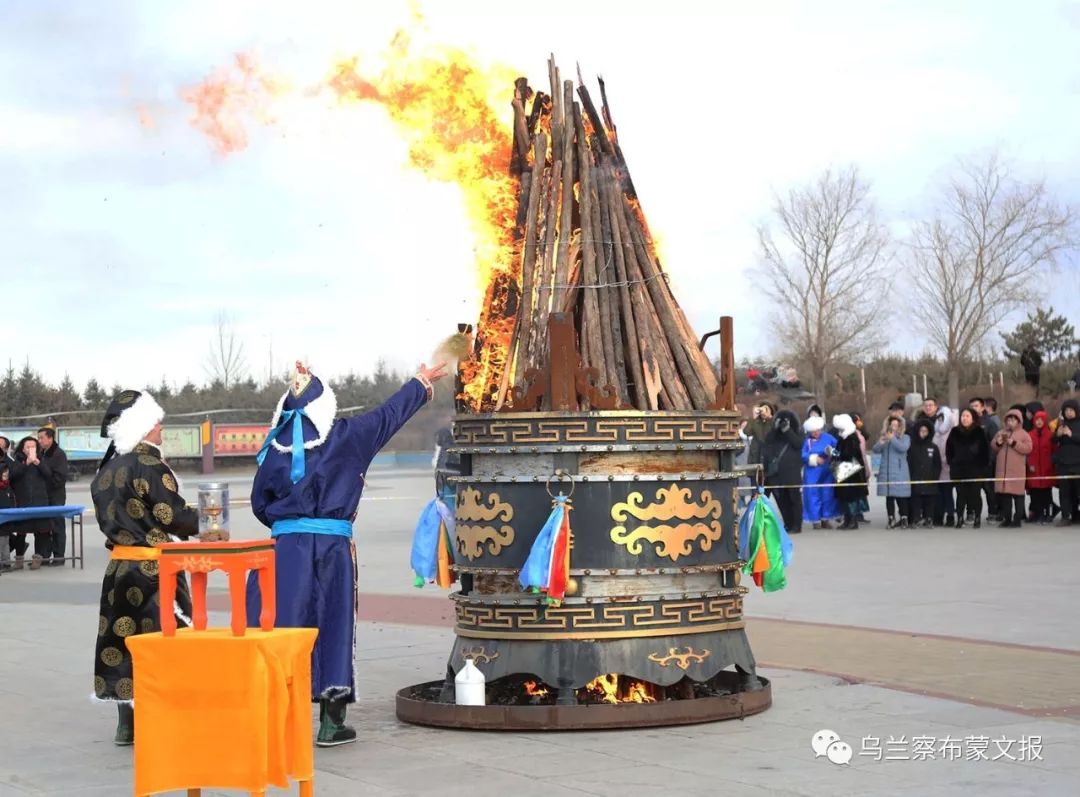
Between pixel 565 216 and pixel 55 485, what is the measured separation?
549 inches

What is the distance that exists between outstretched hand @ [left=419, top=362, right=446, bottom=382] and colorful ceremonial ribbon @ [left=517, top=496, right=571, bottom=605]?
0.93m

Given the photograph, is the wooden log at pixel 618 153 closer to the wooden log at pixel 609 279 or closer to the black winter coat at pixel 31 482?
the wooden log at pixel 609 279

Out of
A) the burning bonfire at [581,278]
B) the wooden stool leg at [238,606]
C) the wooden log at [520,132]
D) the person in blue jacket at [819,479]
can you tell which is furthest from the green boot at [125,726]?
the person in blue jacket at [819,479]

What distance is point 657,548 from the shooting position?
324 inches

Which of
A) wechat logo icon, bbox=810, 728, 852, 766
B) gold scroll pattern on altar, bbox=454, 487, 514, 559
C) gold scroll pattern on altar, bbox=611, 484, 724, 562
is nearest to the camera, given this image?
wechat logo icon, bbox=810, 728, 852, 766

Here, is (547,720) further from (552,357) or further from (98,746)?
(98,746)

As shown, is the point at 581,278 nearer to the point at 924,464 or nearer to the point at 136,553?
the point at 136,553

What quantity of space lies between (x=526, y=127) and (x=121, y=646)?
3.84 m

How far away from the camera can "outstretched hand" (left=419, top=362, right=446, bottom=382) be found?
27.0 ft

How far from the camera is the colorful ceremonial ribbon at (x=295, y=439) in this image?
801cm

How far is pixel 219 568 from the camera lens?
6.49 metres

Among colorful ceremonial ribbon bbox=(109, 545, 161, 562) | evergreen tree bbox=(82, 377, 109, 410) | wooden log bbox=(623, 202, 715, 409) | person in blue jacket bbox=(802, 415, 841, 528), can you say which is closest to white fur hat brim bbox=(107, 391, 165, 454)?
colorful ceremonial ribbon bbox=(109, 545, 161, 562)

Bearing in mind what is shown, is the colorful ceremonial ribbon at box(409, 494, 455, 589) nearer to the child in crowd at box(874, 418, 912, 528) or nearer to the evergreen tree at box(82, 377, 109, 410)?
the child in crowd at box(874, 418, 912, 528)

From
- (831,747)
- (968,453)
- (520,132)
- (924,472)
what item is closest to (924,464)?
(924,472)
